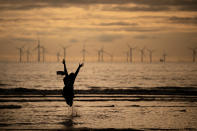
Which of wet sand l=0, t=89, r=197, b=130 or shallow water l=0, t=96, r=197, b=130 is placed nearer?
wet sand l=0, t=89, r=197, b=130

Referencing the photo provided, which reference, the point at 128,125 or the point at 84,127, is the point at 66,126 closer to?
the point at 84,127

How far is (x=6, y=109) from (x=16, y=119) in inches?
214

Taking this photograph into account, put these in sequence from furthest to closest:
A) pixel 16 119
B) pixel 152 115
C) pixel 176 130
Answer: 1. pixel 152 115
2. pixel 16 119
3. pixel 176 130

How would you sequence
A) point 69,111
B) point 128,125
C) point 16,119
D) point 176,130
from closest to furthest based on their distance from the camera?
point 176,130
point 128,125
point 16,119
point 69,111

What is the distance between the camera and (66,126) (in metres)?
20.4

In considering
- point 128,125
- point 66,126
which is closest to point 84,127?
point 66,126

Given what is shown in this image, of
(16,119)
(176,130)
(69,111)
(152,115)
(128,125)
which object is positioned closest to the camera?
(176,130)

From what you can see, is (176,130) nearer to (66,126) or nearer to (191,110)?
(66,126)

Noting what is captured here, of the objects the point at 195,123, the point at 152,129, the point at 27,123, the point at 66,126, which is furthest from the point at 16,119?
the point at 195,123

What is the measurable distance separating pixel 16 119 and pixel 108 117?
5.85 metres

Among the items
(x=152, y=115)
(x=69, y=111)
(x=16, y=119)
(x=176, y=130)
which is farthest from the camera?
(x=69, y=111)

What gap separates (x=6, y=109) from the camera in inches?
1108

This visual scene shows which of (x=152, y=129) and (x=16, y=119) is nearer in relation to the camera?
(x=152, y=129)

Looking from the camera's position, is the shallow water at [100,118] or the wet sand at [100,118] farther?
the shallow water at [100,118]
